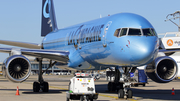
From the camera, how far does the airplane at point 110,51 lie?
15.0m

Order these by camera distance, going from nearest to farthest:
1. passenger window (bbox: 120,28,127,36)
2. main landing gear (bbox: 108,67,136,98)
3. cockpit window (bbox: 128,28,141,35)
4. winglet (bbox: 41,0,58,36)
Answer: cockpit window (bbox: 128,28,141,35) → passenger window (bbox: 120,28,127,36) → main landing gear (bbox: 108,67,136,98) → winglet (bbox: 41,0,58,36)

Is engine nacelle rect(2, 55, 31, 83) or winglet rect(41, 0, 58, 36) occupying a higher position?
winglet rect(41, 0, 58, 36)

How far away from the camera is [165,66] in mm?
18734

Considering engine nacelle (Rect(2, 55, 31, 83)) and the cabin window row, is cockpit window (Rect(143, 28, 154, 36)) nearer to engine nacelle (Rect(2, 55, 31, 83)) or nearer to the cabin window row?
the cabin window row

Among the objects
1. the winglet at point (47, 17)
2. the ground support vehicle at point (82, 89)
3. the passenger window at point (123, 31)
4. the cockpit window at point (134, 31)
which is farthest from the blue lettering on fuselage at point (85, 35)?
the winglet at point (47, 17)

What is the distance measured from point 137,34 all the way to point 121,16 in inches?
85.5

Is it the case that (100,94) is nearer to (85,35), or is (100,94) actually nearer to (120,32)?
(85,35)

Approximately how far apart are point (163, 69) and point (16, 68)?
943 cm

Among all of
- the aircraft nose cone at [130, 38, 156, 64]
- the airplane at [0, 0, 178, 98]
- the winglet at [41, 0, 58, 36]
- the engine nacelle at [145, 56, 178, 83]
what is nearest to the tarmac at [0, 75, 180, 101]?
the airplane at [0, 0, 178, 98]

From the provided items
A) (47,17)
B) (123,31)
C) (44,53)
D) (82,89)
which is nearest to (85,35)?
(44,53)

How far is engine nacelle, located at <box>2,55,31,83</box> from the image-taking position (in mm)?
18453

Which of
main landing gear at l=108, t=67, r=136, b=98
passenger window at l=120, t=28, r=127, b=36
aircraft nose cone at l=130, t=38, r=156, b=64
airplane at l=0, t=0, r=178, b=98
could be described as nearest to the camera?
aircraft nose cone at l=130, t=38, r=156, b=64

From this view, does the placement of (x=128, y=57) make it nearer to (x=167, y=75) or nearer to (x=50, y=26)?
(x=167, y=75)

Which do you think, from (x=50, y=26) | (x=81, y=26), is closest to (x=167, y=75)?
(x=81, y=26)
